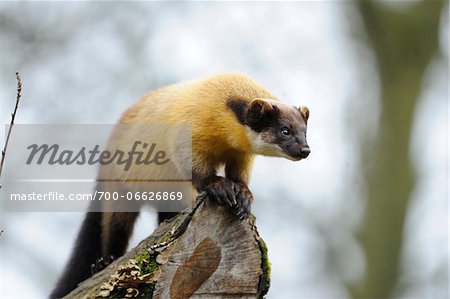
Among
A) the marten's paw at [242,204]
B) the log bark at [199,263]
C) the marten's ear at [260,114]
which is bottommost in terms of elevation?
the log bark at [199,263]

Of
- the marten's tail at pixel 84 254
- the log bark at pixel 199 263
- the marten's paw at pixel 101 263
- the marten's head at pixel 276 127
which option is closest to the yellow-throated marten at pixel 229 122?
the marten's head at pixel 276 127

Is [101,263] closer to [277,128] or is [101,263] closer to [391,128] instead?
[277,128]

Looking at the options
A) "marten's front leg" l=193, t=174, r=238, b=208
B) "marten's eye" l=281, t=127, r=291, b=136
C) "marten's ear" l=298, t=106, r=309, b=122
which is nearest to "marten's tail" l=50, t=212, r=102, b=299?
"marten's front leg" l=193, t=174, r=238, b=208

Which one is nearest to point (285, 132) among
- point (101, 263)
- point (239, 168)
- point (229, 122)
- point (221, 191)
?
point (229, 122)

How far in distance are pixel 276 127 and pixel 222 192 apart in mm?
1604

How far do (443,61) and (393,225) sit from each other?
420 cm

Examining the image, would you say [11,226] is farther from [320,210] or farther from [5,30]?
[320,210]

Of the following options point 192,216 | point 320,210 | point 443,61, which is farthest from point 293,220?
point 192,216

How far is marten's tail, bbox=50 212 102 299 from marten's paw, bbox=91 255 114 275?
0.15 metres

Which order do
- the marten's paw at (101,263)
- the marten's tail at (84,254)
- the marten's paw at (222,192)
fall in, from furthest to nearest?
the marten's tail at (84,254)
the marten's paw at (101,263)
the marten's paw at (222,192)

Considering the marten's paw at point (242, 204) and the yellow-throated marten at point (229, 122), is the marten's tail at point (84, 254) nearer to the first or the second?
the yellow-throated marten at point (229, 122)

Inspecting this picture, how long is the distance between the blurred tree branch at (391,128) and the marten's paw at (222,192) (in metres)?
11.3

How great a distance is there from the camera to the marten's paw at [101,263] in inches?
417

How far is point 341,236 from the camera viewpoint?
67.4 ft
